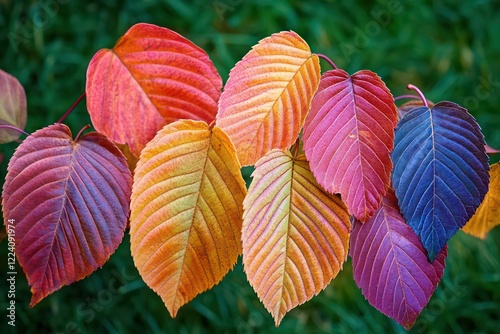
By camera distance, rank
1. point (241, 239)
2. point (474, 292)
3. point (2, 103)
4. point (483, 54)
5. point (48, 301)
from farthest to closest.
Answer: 1. point (483, 54)
2. point (474, 292)
3. point (48, 301)
4. point (2, 103)
5. point (241, 239)

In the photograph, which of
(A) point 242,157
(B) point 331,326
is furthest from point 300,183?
(B) point 331,326

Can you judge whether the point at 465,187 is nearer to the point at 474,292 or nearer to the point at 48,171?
the point at 48,171

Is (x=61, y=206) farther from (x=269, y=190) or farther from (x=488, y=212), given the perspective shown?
(x=488, y=212)

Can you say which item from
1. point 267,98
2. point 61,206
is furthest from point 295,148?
point 61,206

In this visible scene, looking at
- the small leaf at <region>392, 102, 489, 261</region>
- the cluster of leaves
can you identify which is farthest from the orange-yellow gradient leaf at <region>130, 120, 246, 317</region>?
the small leaf at <region>392, 102, 489, 261</region>

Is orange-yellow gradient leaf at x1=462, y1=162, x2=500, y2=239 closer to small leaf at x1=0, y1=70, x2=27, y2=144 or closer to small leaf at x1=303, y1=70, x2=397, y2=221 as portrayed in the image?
small leaf at x1=303, y1=70, x2=397, y2=221

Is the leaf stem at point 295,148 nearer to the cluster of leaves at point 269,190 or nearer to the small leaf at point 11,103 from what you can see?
the cluster of leaves at point 269,190
